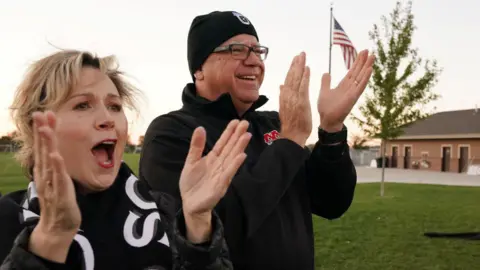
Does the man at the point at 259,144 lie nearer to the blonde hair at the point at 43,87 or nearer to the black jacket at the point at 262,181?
the black jacket at the point at 262,181

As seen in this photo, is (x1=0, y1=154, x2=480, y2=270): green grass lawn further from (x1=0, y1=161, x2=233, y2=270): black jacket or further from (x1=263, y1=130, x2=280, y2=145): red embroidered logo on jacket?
(x1=0, y1=161, x2=233, y2=270): black jacket

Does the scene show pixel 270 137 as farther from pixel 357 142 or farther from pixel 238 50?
pixel 357 142

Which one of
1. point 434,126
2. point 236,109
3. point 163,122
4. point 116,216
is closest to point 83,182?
point 116,216

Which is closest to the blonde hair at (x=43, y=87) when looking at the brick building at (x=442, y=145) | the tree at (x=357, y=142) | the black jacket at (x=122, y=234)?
the black jacket at (x=122, y=234)

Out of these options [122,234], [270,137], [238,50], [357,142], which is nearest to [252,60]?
[238,50]

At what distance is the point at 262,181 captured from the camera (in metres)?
2.26

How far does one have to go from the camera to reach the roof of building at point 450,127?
140 ft

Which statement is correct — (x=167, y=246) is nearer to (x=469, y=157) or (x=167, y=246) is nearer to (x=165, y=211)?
(x=165, y=211)

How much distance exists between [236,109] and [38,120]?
1530 millimetres

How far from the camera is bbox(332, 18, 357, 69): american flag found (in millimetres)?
11453

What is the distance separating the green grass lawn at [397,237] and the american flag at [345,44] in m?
3.62

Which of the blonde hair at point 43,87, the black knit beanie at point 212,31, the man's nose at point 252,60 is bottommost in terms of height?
the blonde hair at point 43,87

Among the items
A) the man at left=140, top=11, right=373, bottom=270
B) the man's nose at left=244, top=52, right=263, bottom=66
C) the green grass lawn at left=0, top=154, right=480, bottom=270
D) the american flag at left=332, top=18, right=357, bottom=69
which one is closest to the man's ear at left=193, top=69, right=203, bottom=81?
the man at left=140, top=11, right=373, bottom=270

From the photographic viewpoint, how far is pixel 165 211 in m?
2.08
